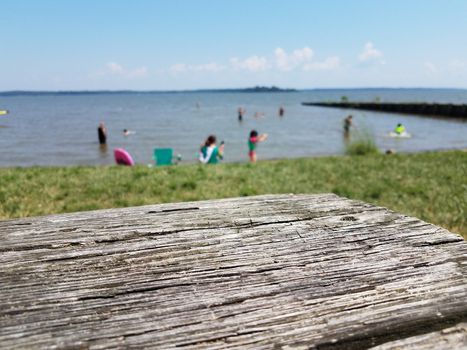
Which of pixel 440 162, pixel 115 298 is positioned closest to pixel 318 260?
pixel 115 298

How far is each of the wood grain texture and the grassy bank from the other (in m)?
4.50

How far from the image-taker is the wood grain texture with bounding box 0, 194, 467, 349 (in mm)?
824

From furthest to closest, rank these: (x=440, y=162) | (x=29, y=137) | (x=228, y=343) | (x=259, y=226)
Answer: (x=29, y=137)
(x=440, y=162)
(x=259, y=226)
(x=228, y=343)

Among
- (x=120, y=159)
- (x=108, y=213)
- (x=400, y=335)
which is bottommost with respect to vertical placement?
(x=120, y=159)

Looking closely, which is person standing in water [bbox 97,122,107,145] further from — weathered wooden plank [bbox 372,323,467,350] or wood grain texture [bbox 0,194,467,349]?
weathered wooden plank [bbox 372,323,467,350]

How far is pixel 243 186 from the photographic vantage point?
7309 millimetres

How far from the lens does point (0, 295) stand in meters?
0.93

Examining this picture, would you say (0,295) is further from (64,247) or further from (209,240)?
(209,240)

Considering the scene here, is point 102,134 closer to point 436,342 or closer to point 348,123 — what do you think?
point 348,123

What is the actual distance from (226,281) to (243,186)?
6.32 metres

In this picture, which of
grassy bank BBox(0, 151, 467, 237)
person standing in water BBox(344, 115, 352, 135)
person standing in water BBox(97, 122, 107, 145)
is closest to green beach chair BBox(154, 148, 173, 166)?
grassy bank BBox(0, 151, 467, 237)

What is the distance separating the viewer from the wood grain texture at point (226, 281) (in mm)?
824

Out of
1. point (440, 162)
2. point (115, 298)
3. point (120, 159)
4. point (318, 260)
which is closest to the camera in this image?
point (115, 298)

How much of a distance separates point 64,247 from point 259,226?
62 cm
